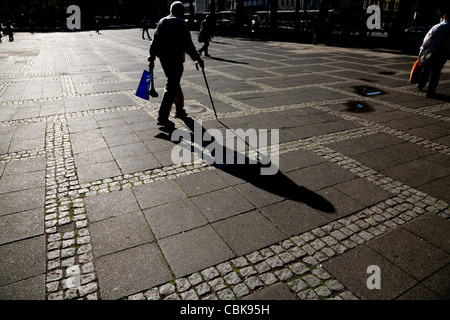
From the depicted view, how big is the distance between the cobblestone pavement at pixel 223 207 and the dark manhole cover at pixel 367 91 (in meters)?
1.37

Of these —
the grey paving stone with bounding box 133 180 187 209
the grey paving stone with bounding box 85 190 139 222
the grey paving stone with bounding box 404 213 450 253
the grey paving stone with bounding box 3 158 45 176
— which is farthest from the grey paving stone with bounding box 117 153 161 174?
the grey paving stone with bounding box 404 213 450 253

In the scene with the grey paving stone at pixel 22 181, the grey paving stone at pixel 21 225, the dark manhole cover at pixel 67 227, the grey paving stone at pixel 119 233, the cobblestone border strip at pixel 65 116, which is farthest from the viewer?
the cobblestone border strip at pixel 65 116

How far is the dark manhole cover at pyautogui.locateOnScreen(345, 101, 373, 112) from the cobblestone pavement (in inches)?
3.5

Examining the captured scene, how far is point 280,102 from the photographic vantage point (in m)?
7.76

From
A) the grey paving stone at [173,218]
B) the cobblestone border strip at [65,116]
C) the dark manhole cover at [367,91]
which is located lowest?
the grey paving stone at [173,218]

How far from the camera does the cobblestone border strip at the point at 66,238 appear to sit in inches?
97.0

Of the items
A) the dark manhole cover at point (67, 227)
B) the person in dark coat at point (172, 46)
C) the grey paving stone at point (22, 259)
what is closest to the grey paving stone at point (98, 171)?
the dark manhole cover at point (67, 227)

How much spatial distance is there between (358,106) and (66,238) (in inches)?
283

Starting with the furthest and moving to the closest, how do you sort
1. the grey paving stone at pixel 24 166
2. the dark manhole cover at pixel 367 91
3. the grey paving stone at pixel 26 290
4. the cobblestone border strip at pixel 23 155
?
the dark manhole cover at pixel 367 91 → the cobblestone border strip at pixel 23 155 → the grey paving stone at pixel 24 166 → the grey paving stone at pixel 26 290

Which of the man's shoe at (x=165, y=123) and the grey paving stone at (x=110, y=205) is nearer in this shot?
the grey paving stone at (x=110, y=205)

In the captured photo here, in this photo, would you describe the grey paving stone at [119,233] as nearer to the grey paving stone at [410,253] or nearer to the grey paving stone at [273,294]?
the grey paving stone at [273,294]

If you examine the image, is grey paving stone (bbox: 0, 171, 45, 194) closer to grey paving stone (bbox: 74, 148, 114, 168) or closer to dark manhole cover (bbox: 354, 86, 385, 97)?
grey paving stone (bbox: 74, 148, 114, 168)
